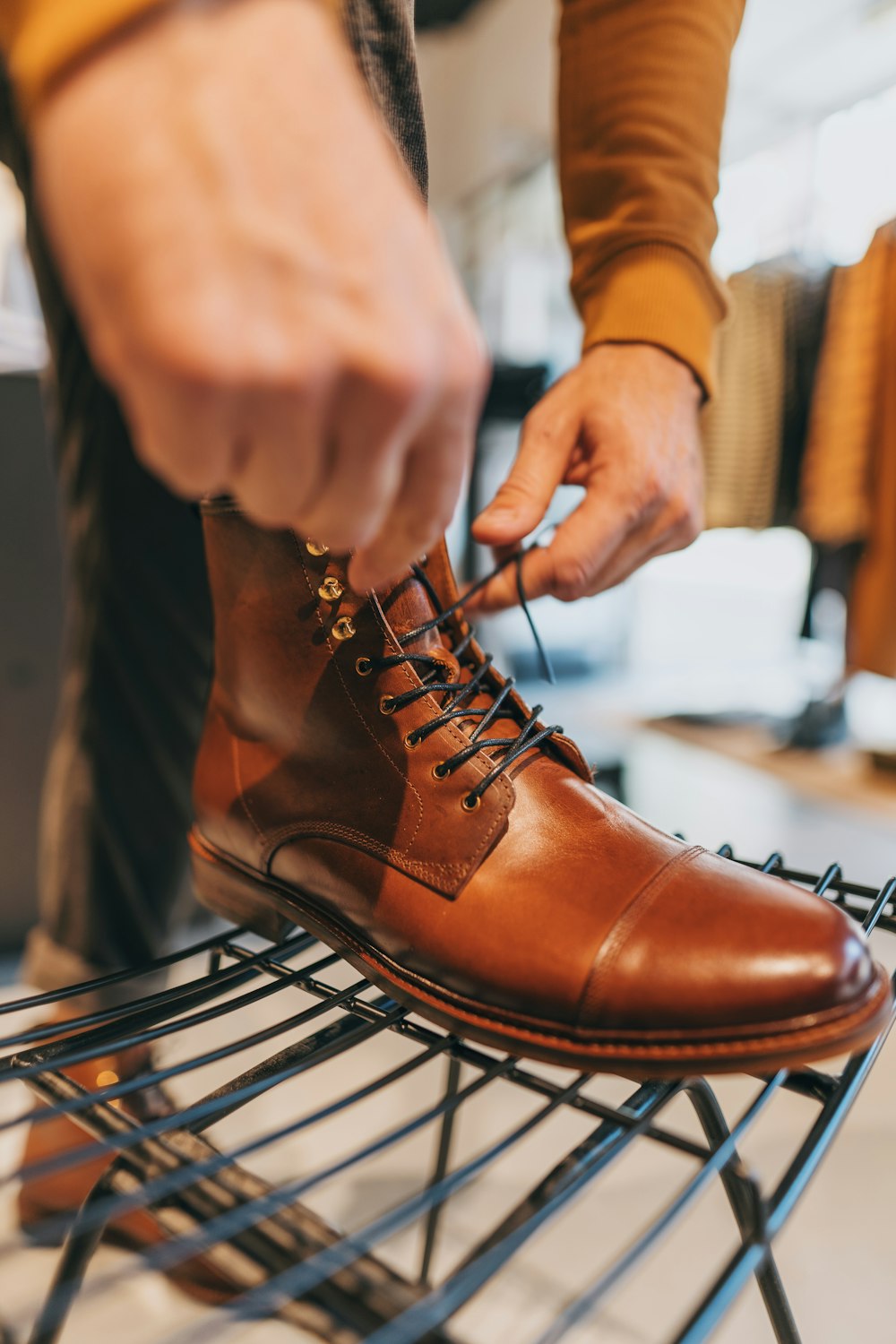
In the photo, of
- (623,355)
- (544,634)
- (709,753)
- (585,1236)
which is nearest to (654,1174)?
(585,1236)

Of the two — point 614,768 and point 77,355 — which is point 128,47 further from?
point 614,768

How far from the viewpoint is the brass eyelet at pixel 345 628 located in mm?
455

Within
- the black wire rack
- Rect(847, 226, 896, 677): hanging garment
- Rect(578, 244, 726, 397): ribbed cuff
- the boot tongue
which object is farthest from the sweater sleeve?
Rect(847, 226, 896, 677): hanging garment

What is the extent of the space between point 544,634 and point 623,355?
10.0ft

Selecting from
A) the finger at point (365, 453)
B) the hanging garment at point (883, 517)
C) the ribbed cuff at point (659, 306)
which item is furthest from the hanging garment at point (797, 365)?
the finger at point (365, 453)

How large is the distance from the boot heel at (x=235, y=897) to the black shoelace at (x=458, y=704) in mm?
168

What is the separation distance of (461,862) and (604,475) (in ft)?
1.00

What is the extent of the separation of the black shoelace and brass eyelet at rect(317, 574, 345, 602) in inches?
1.5

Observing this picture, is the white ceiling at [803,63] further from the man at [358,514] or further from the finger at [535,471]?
the finger at [535,471]

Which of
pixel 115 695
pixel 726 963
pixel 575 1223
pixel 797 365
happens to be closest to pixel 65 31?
pixel 726 963

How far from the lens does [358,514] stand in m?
0.27

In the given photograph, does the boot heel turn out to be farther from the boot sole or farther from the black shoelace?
the black shoelace

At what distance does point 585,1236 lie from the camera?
28.4 inches

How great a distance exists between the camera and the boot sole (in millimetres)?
338
